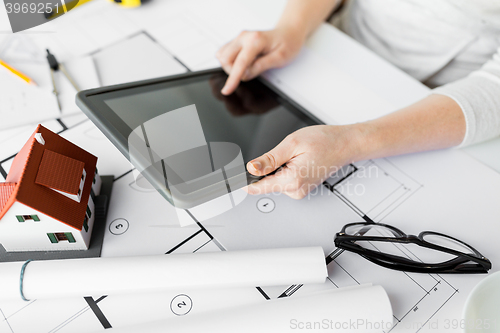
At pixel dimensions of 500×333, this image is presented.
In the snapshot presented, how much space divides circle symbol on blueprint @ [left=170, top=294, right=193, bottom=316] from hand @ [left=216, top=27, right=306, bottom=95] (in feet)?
1.17

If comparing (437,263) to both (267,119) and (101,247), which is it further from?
(101,247)

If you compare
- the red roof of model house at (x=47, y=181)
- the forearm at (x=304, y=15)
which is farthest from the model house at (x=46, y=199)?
the forearm at (x=304, y=15)

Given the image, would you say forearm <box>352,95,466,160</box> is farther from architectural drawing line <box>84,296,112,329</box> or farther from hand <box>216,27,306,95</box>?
architectural drawing line <box>84,296,112,329</box>

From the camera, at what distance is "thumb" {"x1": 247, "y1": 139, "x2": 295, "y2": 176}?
20.6 inches

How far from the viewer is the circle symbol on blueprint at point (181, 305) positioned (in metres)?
0.47

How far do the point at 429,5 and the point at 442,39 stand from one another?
7 cm

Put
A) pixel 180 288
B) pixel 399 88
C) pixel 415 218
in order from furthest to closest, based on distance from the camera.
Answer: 1. pixel 399 88
2. pixel 415 218
3. pixel 180 288

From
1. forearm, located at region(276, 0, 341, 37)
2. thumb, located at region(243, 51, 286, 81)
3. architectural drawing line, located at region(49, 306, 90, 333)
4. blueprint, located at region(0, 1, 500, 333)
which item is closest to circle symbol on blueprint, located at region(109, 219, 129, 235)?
blueprint, located at region(0, 1, 500, 333)

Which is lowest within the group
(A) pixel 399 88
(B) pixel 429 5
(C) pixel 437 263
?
(C) pixel 437 263

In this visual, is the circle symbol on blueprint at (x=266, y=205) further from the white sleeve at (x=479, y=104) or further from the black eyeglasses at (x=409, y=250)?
the white sleeve at (x=479, y=104)

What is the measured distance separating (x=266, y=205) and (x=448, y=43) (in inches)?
20.3

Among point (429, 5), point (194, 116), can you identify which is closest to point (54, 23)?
point (194, 116)

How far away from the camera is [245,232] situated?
54 centimetres

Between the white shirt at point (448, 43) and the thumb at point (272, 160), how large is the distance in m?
0.31
